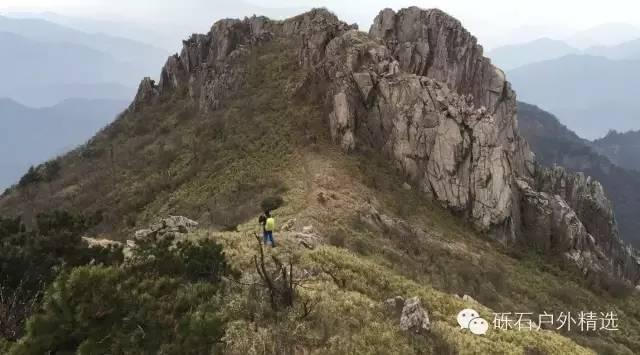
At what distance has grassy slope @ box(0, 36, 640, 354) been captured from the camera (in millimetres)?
16812

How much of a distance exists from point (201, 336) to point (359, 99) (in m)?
36.8

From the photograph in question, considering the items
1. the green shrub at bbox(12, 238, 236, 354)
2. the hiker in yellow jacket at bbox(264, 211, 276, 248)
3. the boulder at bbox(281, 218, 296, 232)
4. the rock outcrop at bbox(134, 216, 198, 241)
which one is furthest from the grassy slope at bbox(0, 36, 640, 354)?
the rock outcrop at bbox(134, 216, 198, 241)

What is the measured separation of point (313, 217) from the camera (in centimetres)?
3278

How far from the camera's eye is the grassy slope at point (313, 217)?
55.2ft

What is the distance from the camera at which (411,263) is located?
3159 cm

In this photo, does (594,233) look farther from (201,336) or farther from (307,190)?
(201,336)

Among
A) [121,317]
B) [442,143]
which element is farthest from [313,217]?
[121,317]

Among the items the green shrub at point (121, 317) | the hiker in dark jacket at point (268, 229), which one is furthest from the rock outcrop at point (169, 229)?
the green shrub at point (121, 317)

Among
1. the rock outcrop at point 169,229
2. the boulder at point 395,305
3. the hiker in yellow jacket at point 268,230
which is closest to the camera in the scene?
the boulder at point 395,305

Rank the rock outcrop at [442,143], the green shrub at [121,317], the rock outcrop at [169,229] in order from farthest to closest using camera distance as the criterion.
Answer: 1. the rock outcrop at [442,143]
2. the rock outcrop at [169,229]
3. the green shrub at [121,317]

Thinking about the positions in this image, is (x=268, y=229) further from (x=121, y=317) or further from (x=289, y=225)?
(x=121, y=317)

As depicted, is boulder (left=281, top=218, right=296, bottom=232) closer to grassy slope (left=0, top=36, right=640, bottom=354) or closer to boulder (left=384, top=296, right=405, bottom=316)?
grassy slope (left=0, top=36, right=640, bottom=354)

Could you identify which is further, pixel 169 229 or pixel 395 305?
pixel 169 229

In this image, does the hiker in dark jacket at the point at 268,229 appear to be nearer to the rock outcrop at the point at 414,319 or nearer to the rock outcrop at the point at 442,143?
the rock outcrop at the point at 414,319
